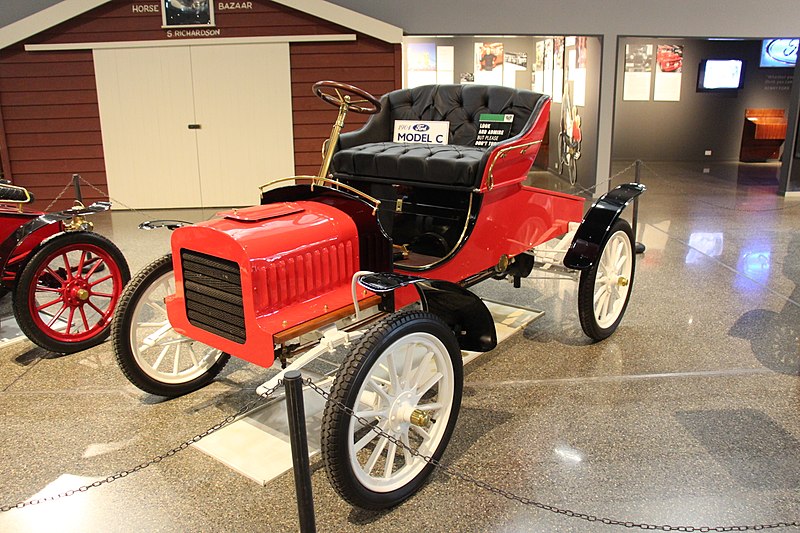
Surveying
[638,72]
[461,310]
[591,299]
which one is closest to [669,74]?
[638,72]

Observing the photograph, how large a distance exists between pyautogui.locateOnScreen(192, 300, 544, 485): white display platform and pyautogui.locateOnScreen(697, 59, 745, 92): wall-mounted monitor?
1124 centimetres

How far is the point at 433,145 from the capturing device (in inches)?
156

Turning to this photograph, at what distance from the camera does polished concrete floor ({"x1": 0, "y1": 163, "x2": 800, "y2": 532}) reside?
7.55 feet

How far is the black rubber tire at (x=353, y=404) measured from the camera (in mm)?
2072

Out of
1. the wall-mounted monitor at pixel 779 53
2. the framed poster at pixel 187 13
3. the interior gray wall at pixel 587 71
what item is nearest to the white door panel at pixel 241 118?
the framed poster at pixel 187 13

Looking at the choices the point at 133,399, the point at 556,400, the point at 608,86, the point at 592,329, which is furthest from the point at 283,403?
the point at 608,86

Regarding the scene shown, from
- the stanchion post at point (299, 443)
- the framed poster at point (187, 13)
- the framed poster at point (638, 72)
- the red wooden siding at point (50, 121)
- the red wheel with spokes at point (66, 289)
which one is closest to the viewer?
the stanchion post at point (299, 443)

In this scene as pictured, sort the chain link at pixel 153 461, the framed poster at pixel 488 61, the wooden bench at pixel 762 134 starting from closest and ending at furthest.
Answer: the chain link at pixel 153 461 → the framed poster at pixel 488 61 → the wooden bench at pixel 762 134

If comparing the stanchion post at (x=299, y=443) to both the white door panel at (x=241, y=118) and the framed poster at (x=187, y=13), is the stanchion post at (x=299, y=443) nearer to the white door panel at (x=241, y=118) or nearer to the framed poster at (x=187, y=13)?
the white door panel at (x=241, y=118)

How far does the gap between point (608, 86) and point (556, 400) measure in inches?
236

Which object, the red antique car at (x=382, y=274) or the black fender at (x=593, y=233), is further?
the black fender at (x=593, y=233)

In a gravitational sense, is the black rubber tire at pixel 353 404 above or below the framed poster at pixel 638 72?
below

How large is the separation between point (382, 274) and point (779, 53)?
39.5 feet

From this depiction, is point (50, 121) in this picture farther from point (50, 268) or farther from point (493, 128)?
point (493, 128)
